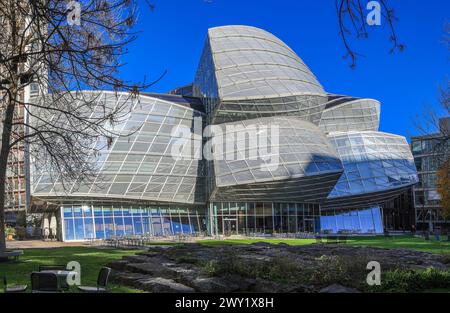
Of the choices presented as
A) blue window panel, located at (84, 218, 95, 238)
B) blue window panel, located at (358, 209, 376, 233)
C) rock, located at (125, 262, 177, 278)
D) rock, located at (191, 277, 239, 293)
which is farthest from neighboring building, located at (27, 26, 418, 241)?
rock, located at (191, 277, 239, 293)

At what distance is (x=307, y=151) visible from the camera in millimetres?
59844

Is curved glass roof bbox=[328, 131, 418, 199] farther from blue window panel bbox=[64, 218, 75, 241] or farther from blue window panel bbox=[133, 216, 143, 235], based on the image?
blue window panel bbox=[64, 218, 75, 241]

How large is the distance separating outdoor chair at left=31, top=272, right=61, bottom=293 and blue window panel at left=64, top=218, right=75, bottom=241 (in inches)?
1708

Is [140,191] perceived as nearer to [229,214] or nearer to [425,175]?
[229,214]

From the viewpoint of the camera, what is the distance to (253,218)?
61094 mm

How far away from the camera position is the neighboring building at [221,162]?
55094mm

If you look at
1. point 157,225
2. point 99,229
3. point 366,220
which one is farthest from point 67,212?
point 366,220

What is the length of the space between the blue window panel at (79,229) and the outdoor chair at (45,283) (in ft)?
143

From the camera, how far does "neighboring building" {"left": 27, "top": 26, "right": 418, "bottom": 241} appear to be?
55.1 m

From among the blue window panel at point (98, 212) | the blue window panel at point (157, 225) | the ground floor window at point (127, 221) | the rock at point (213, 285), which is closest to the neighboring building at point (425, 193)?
the ground floor window at point (127, 221)

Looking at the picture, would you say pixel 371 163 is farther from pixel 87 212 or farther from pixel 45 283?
pixel 45 283

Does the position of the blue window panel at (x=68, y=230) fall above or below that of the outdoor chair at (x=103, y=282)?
below

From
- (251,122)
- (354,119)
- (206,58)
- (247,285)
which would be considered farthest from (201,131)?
(247,285)

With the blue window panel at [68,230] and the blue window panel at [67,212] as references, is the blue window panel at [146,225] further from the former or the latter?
the blue window panel at [67,212]
